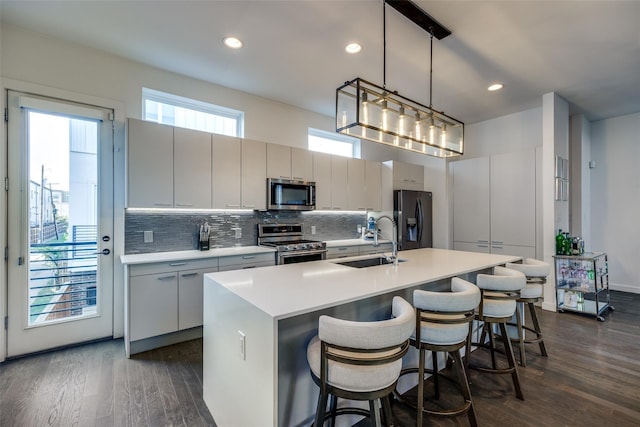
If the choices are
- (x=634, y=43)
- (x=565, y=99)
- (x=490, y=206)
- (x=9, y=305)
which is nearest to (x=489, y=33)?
(x=634, y=43)

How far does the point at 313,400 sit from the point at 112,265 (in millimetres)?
2670

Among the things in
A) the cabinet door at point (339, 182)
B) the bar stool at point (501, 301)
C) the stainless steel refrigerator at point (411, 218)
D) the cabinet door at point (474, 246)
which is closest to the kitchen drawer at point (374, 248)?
the stainless steel refrigerator at point (411, 218)

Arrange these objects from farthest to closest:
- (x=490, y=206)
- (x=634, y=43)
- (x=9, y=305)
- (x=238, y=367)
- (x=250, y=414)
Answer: (x=490, y=206), (x=634, y=43), (x=9, y=305), (x=238, y=367), (x=250, y=414)

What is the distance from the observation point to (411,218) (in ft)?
16.6

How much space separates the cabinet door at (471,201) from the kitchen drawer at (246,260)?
3.45 metres

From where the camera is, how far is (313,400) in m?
1.66

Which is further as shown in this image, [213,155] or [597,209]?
[597,209]

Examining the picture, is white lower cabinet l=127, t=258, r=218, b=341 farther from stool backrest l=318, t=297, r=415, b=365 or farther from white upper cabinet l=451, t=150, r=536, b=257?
white upper cabinet l=451, t=150, r=536, b=257

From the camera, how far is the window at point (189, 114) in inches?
134

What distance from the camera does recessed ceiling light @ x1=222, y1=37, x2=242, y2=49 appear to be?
273 cm

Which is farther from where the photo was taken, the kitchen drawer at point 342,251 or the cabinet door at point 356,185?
the cabinet door at point 356,185

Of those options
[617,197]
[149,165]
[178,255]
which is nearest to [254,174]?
[149,165]

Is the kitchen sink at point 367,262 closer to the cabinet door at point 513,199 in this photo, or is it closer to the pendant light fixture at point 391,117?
the pendant light fixture at point 391,117

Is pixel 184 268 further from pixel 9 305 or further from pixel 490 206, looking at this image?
pixel 490 206
